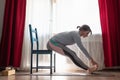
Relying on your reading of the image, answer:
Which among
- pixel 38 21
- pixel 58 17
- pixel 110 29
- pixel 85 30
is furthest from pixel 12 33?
pixel 110 29

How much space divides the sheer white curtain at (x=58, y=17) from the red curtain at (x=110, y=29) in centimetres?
14

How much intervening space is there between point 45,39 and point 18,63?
0.67 m

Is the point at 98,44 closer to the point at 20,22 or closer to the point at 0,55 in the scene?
the point at 20,22

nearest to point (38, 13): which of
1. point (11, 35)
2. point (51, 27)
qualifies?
point (51, 27)

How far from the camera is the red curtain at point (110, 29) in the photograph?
4184 mm

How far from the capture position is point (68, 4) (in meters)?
4.42

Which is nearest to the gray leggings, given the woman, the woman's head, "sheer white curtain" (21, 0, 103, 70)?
the woman

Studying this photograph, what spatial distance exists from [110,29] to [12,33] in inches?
71.7

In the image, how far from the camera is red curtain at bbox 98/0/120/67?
4.18m

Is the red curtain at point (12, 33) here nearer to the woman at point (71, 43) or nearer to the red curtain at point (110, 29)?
the woman at point (71, 43)

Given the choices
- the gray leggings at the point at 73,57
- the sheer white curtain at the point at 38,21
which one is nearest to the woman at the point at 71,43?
the gray leggings at the point at 73,57

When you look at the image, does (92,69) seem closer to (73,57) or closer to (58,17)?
(73,57)

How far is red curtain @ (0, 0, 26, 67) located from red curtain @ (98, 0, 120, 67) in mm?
1489

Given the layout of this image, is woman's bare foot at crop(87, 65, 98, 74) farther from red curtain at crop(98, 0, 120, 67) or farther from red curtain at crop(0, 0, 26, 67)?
red curtain at crop(0, 0, 26, 67)
